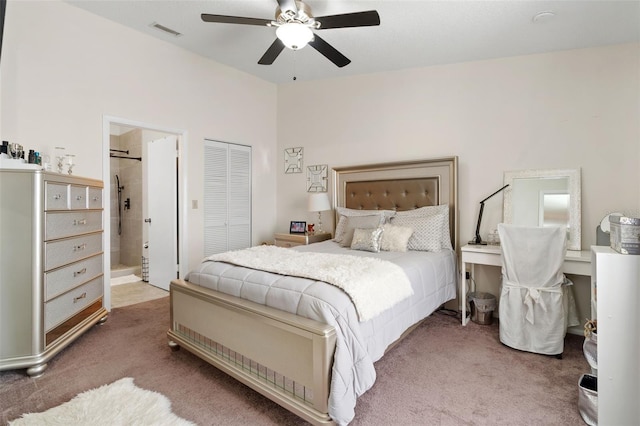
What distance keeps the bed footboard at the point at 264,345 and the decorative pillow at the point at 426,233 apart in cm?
181

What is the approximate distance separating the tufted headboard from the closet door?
52.7 inches

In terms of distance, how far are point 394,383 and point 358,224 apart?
1.69m

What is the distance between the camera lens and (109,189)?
3.19m

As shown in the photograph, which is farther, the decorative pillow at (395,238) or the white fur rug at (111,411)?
the decorative pillow at (395,238)

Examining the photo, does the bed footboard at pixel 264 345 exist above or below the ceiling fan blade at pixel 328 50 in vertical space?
below

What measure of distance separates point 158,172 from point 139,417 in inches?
133

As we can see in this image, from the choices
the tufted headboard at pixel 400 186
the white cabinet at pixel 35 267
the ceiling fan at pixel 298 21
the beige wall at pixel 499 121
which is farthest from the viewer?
the tufted headboard at pixel 400 186

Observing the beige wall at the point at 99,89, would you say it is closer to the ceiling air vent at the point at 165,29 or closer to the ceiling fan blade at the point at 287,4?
the ceiling air vent at the point at 165,29

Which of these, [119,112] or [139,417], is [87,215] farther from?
[139,417]

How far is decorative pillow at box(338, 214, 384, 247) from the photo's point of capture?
3381 millimetres

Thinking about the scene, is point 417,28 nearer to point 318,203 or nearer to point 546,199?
point 546,199

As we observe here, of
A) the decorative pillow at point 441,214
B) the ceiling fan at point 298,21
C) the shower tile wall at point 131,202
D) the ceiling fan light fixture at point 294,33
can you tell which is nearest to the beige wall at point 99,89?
the ceiling fan at point 298,21

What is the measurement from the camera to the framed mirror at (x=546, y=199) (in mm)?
2918

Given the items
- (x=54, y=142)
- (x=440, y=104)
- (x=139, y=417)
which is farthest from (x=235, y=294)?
(x=440, y=104)
